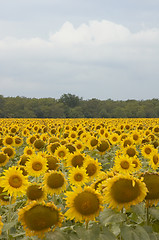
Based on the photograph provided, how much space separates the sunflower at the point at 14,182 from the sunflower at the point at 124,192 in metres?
1.44

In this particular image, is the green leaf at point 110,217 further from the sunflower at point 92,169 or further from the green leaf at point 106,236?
the sunflower at point 92,169

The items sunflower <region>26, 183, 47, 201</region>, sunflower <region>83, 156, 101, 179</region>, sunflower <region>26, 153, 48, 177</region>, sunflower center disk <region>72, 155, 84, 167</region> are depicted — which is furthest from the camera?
sunflower center disk <region>72, 155, 84, 167</region>

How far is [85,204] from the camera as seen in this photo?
225cm

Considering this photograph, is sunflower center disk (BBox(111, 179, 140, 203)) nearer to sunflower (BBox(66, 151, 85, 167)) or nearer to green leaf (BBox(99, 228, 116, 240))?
green leaf (BBox(99, 228, 116, 240))

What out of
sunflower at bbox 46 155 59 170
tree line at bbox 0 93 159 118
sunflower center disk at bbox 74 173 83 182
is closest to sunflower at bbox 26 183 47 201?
sunflower center disk at bbox 74 173 83 182

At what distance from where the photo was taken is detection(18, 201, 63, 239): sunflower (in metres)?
2.15

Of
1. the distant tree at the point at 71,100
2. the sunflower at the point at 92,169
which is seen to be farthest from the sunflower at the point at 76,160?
the distant tree at the point at 71,100

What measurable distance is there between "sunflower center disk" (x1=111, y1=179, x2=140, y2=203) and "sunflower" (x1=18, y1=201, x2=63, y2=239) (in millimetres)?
408

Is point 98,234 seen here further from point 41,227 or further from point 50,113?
point 50,113

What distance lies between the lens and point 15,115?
69.2m

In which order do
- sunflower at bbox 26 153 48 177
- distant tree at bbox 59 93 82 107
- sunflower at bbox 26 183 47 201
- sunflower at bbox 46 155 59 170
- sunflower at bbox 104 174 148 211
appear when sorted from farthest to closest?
1. distant tree at bbox 59 93 82 107
2. sunflower at bbox 46 155 59 170
3. sunflower at bbox 26 153 48 177
4. sunflower at bbox 26 183 47 201
5. sunflower at bbox 104 174 148 211

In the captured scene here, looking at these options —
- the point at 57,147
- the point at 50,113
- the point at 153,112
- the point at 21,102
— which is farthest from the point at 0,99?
the point at 57,147

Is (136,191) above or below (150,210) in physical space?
above

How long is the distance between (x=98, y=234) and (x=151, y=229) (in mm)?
384
